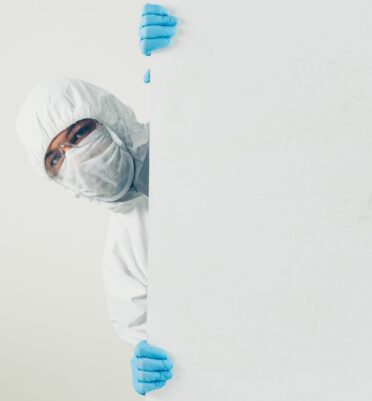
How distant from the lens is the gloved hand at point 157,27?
1.20m

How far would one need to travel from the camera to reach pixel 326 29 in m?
1.07

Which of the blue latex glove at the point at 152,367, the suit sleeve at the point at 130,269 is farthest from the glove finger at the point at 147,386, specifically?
the suit sleeve at the point at 130,269

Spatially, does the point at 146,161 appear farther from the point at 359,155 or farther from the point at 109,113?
the point at 359,155

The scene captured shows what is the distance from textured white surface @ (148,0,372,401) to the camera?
1.07m

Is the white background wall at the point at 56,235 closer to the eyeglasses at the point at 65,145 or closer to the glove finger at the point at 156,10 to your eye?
the eyeglasses at the point at 65,145

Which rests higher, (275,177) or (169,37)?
(169,37)

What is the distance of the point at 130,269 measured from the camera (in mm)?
1754

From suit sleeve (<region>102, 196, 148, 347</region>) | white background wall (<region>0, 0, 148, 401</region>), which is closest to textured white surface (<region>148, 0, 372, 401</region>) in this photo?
suit sleeve (<region>102, 196, 148, 347</region>)

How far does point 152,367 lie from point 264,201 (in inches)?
14.9

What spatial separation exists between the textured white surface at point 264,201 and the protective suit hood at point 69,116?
40 centimetres

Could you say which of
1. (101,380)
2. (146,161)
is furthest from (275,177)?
(101,380)

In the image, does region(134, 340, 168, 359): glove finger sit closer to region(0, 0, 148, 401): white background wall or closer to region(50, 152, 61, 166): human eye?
region(50, 152, 61, 166): human eye

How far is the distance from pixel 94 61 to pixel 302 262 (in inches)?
69.2

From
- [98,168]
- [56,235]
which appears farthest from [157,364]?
[56,235]
